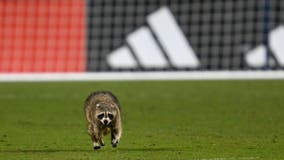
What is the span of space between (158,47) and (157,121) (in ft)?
Answer: 41.5

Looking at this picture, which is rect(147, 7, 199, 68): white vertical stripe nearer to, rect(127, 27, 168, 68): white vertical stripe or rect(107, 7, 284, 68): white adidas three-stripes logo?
rect(107, 7, 284, 68): white adidas three-stripes logo

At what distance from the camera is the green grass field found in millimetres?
13266

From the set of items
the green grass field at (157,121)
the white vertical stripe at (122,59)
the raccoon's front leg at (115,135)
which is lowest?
the green grass field at (157,121)

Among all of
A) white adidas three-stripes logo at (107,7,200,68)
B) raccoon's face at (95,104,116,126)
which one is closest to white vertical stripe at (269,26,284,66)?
white adidas three-stripes logo at (107,7,200,68)

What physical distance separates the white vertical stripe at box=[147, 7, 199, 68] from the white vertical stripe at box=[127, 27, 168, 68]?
0.24 m

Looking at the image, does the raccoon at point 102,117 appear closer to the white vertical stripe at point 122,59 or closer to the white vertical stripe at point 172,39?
the white vertical stripe at point 172,39

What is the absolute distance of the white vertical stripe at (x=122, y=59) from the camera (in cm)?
3146

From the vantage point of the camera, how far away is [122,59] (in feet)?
103

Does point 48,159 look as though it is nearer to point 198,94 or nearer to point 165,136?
point 165,136

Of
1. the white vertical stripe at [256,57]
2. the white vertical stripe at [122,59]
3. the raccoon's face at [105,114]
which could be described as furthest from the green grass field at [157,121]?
the white vertical stripe at [122,59]

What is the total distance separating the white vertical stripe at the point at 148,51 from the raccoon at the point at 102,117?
59.2 ft

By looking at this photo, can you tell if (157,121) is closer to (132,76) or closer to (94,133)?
(94,133)

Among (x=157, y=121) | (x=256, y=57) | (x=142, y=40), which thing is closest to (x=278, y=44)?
(x=256, y=57)

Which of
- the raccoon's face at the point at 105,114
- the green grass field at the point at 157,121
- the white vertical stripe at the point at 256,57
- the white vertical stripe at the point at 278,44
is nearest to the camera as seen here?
the raccoon's face at the point at 105,114
